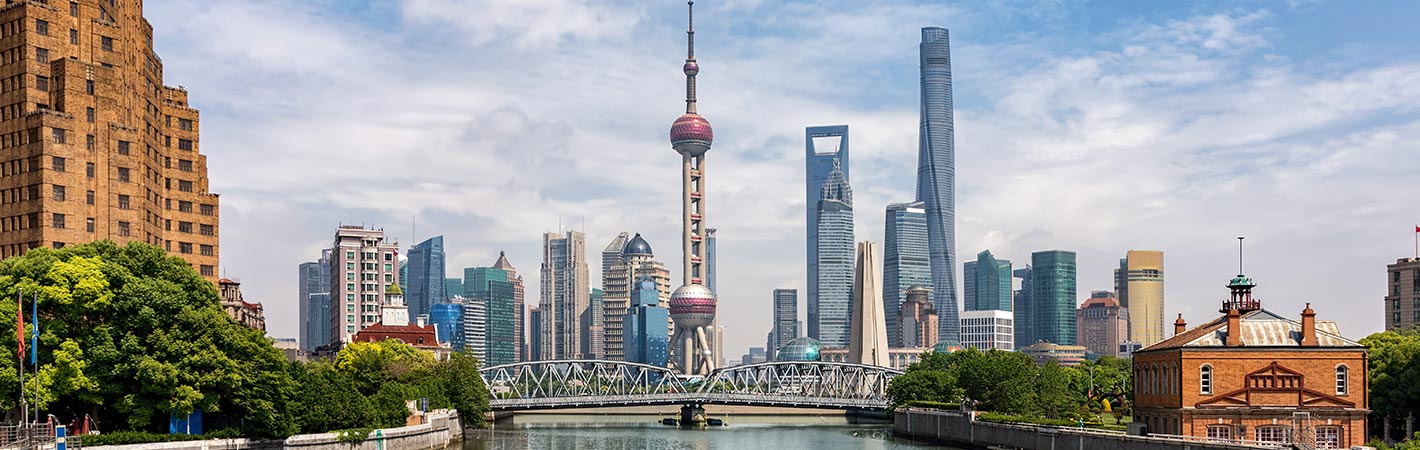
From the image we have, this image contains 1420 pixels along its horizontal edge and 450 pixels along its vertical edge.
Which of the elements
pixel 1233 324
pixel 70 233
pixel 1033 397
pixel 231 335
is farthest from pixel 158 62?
pixel 1233 324

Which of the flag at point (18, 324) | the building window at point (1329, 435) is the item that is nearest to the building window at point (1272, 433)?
the building window at point (1329, 435)

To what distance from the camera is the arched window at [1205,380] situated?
102287mm

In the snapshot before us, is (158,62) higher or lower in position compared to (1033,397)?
higher

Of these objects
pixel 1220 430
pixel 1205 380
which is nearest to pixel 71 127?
pixel 1205 380

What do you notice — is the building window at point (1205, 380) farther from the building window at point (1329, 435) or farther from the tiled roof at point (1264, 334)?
the building window at point (1329, 435)

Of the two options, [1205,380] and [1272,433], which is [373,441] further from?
[1272,433]

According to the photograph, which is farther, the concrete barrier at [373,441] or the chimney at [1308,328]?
the chimney at [1308,328]

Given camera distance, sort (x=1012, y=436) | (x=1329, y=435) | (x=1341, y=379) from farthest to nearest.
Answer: (x=1012, y=436) → (x=1341, y=379) → (x=1329, y=435)

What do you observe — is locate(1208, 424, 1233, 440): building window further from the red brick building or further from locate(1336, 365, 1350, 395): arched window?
locate(1336, 365, 1350, 395): arched window

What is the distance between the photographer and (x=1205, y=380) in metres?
102

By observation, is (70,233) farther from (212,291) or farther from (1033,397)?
(1033,397)

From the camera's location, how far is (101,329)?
291 ft

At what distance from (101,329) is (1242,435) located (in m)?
72.4

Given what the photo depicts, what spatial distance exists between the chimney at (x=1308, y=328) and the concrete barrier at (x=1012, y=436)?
12368mm
